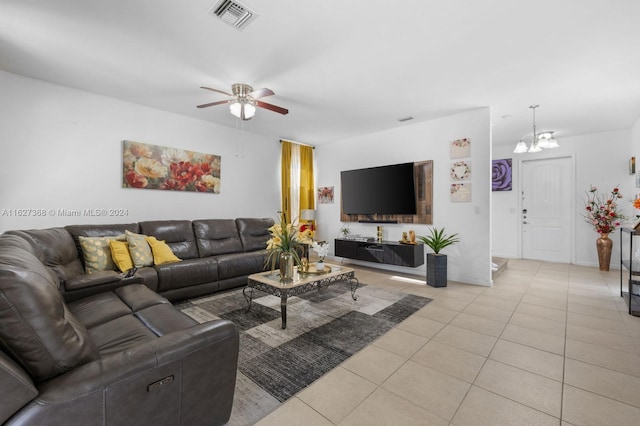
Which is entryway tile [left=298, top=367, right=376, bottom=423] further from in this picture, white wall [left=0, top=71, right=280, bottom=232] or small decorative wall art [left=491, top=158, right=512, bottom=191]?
small decorative wall art [left=491, top=158, right=512, bottom=191]

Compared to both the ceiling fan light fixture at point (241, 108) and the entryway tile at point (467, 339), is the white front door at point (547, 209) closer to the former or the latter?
the entryway tile at point (467, 339)

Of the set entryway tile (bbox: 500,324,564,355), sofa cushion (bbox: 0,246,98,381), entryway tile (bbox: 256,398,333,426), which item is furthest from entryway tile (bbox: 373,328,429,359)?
sofa cushion (bbox: 0,246,98,381)

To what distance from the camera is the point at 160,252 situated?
3.48 metres

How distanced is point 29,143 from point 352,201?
479 cm

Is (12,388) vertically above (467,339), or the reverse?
(12,388)

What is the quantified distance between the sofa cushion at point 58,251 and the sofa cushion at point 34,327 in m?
1.78

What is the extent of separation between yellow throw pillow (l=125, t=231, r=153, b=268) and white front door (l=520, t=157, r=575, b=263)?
7.17 m

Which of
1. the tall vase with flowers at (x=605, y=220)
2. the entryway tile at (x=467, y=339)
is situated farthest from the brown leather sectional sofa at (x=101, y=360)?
the tall vase with flowers at (x=605, y=220)

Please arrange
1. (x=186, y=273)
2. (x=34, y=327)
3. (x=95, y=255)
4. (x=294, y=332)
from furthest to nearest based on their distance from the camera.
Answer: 1. (x=186, y=273)
2. (x=95, y=255)
3. (x=294, y=332)
4. (x=34, y=327)

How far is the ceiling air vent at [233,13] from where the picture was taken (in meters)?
2.13

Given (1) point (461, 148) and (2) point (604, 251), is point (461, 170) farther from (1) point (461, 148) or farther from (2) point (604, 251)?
(2) point (604, 251)

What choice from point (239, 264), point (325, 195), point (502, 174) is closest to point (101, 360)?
point (239, 264)

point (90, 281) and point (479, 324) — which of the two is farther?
point (479, 324)

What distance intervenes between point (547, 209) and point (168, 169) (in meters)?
7.38
